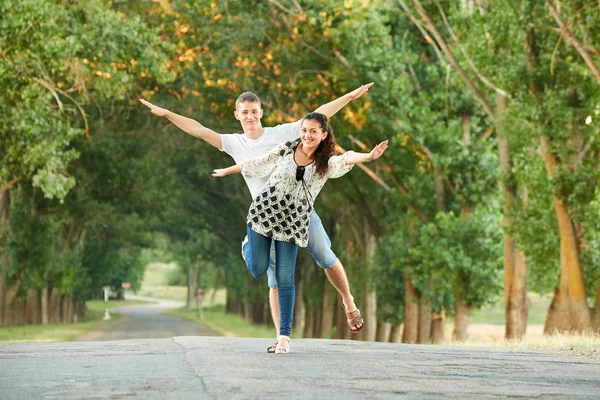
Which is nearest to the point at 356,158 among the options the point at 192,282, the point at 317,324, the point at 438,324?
the point at 438,324

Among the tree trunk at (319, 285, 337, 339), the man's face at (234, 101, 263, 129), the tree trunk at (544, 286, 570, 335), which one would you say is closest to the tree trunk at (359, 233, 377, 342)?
the tree trunk at (319, 285, 337, 339)

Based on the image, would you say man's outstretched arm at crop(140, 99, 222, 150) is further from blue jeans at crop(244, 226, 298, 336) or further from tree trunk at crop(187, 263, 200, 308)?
tree trunk at crop(187, 263, 200, 308)

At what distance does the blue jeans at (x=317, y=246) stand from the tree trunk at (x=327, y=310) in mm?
30706

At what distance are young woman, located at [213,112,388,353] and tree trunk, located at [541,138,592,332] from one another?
41.0 feet

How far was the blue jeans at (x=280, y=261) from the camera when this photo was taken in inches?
386

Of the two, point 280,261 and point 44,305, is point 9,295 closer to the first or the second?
point 44,305

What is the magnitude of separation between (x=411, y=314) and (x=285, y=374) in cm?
2386

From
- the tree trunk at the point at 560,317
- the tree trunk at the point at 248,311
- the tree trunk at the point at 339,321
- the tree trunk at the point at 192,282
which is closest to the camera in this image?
the tree trunk at the point at 560,317

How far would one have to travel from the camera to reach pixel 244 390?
6566 mm

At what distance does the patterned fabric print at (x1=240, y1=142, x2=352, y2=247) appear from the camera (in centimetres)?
949

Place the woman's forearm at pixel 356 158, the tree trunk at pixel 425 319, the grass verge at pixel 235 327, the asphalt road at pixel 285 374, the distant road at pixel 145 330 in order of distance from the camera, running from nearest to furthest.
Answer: the asphalt road at pixel 285 374 < the woman's forearm at pixel 356 158 < the tree trunk at pixel 425 319 < the distant road at pixel 145 330 < the grass verge at pixel 235 327

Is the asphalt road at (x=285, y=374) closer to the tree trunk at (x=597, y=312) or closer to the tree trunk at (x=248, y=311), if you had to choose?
the tree trunk at (x=597, y=312)

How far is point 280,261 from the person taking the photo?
9898 millimetres

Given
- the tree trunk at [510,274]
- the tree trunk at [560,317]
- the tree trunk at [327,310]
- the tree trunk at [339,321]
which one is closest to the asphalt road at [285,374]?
the tree trunk at [560,317]
